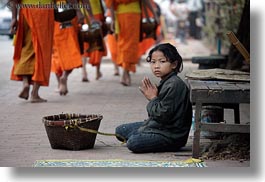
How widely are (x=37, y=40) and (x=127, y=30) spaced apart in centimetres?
234

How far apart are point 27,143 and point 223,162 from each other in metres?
1.77

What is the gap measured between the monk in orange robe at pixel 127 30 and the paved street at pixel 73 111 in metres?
0.35

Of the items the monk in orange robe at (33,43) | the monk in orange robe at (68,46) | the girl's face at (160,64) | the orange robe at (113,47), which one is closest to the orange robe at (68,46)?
the monk in orange robe at (68,46)

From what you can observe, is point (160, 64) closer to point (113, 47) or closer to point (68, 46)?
point (68, 46)

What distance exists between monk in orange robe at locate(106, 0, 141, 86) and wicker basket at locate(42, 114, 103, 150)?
4486 millimetres

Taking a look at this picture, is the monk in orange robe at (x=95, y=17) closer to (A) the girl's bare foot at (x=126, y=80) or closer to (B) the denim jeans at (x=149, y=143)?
(A) the girl's bare foot at (x=126, y=80)

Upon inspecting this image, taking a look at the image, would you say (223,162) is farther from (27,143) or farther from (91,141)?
(27,143)

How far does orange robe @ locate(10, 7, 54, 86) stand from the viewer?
28.2 feet

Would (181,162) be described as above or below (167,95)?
below

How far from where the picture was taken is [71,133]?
620 cm

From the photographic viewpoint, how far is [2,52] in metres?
18.1

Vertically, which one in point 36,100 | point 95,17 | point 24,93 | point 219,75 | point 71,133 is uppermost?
point 95,17

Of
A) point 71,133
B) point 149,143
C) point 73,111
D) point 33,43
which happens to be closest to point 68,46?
point 33,43


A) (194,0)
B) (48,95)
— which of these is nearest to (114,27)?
(48,95)
